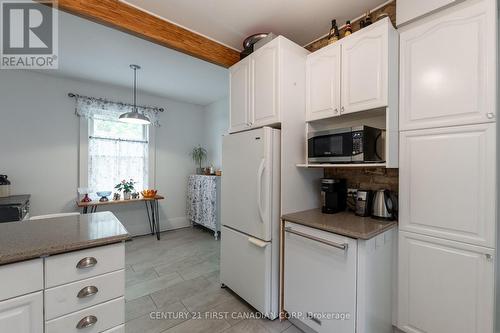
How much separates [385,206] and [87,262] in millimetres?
1952

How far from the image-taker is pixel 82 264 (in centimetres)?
115

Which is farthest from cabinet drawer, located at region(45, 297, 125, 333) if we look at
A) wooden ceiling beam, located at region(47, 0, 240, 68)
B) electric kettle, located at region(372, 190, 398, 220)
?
wooden ceiling beam, located at region(47, 0, 240, 68)

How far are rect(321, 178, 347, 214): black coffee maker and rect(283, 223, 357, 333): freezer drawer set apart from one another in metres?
0.41

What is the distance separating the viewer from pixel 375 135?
5.77 feet

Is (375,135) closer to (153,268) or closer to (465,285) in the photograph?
(465,285)

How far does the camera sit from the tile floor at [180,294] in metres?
1.83

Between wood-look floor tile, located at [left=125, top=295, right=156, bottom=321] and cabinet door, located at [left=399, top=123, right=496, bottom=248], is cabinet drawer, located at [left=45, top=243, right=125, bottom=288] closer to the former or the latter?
wood-look floor tile, located at [left=125, top=295, right=156, bottom=321]

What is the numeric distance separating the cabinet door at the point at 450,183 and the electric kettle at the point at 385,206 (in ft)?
0.29

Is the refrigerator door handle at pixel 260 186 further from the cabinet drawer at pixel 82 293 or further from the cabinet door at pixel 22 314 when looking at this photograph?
the cabinet door at pixel 22 314

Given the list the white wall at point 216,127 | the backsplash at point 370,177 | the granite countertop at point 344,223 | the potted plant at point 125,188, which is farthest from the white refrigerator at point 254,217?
the potted plant at point 125,188

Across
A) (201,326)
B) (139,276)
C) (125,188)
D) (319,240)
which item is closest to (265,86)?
(319,240)

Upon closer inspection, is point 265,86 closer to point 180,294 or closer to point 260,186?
point 260,186

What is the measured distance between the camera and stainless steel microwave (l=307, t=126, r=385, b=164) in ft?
5.40

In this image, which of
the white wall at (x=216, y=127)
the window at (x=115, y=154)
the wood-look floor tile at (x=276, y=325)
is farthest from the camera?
the white wall at (x=216, y=127)
